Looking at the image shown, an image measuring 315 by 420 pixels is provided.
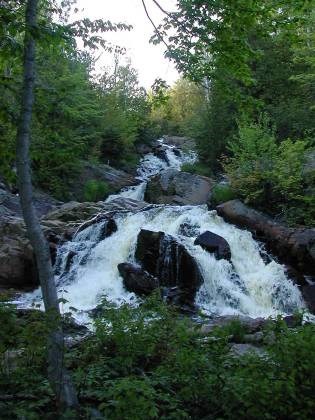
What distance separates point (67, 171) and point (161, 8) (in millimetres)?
17191

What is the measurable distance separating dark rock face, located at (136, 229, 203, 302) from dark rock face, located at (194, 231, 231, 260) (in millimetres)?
676

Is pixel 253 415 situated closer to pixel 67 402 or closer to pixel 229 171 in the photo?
pixel 67 402

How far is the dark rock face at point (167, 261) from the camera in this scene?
1231 cm

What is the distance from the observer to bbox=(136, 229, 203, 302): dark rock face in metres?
12.3

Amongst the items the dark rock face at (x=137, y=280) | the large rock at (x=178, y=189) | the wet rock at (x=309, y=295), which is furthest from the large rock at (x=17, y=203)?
the wet rock at (x=309, y=295)

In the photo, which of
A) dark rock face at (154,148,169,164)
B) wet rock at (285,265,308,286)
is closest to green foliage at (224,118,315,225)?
wet rock at (285,265,308,286)

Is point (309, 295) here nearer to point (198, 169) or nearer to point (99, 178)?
point (198, 169)

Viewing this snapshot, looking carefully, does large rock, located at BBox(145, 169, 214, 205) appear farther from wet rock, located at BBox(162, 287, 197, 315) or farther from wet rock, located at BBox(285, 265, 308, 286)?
wet rock, located at BBox(162, 287, 197, 315)

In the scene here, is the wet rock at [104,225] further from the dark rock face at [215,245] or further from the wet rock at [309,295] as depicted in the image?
the wet rock at [309,295]

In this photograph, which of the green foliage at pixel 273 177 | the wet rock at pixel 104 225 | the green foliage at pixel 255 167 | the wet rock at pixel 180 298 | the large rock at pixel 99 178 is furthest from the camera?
the large rock at pixel 99 178

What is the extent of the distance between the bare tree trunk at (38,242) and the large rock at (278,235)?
10049 mm

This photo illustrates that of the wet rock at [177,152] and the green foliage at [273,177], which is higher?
the wet rock at [177,152]

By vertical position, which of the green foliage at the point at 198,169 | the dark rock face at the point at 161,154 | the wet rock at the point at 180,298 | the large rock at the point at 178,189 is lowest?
the wet rock at the point at 180,298

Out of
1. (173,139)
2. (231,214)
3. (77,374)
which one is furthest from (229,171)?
(173,139)
